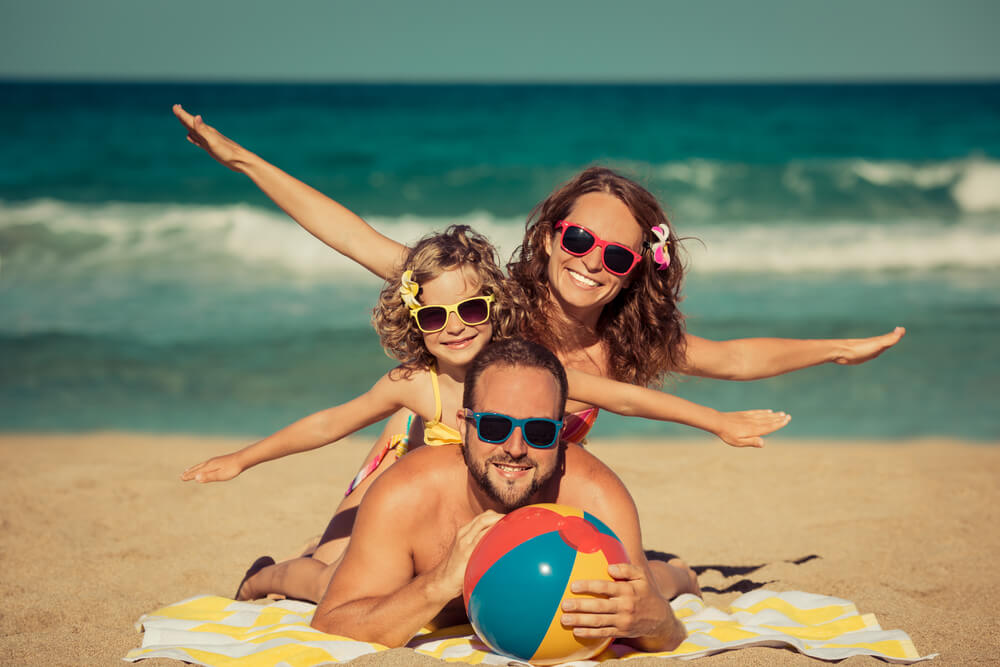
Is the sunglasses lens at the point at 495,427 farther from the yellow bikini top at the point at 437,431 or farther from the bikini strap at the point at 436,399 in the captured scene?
the bikini strap at the point at 436,399

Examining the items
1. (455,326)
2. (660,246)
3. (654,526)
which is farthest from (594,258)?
(654,526)

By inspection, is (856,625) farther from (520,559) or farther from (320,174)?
(320,174)

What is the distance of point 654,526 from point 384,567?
303 cm

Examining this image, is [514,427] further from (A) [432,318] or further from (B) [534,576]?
(A) [432,318]

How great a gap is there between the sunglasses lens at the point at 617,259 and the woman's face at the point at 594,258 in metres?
0.03

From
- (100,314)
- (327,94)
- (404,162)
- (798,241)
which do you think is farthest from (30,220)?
(327,94)

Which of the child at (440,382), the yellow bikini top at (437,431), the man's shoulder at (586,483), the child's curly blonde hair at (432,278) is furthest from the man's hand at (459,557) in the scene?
the child's curly blonde hair at (432,278)

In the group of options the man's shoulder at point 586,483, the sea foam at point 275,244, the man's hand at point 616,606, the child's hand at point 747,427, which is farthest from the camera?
the sea foam at point 275,244

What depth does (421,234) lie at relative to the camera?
1936 cm

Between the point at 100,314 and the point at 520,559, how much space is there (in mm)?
10835

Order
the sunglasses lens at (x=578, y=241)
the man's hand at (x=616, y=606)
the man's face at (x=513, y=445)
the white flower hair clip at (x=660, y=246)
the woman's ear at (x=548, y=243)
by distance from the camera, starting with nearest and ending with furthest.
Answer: the man's hand at (x=616, y=606) → the man's face at (x=513, y=445) → the sunglasses lens at (x=578, y=241) → the white flower hair clip at (x=660, y=246) → the woman's ear at (x=548, y=243)

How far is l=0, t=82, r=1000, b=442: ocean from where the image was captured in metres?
9.79

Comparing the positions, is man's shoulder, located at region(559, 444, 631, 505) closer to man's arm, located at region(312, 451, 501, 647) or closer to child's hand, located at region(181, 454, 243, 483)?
man's arm, located at region(312, 451, 501, 647)

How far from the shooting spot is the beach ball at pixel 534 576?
3402mm
